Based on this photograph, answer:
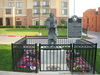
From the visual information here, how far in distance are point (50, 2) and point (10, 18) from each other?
13.2 meters

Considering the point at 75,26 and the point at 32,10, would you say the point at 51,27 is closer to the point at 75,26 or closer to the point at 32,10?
the point at 75,26

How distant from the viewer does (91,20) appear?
48938 millimetres

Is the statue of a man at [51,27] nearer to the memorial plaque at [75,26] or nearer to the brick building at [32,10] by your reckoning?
the memorial plaque at [75,26]

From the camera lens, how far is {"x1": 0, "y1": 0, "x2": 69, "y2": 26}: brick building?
200 ft

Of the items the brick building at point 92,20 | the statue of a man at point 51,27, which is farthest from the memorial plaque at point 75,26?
the brick building at point 92,20

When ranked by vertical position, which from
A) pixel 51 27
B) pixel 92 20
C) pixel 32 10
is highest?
pixel 32 10

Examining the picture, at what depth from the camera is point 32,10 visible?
2410 inches

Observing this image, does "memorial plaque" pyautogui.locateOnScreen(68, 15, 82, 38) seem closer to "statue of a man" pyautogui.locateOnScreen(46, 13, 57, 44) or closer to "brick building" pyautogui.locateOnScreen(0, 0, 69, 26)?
"statue of a man" pyautogui.locateOnScreen(46, 13, 57, 44)

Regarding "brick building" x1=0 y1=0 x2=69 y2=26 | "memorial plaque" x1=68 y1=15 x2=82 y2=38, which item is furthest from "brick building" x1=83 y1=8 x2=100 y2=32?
"memorial plaque" x1=68 y1=15 x2=82 y2=38

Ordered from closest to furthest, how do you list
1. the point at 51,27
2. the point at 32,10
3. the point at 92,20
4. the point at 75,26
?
the point at 51,27
the point at 75,26
the point at 92,20
the point at 32,10

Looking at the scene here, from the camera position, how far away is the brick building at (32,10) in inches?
2394

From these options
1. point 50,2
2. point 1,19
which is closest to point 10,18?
point 1,19

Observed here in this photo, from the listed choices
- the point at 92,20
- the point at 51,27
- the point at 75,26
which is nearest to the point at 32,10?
the point at 92,20

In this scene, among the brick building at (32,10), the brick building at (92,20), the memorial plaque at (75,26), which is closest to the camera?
the memorial plaque at (75,26)
